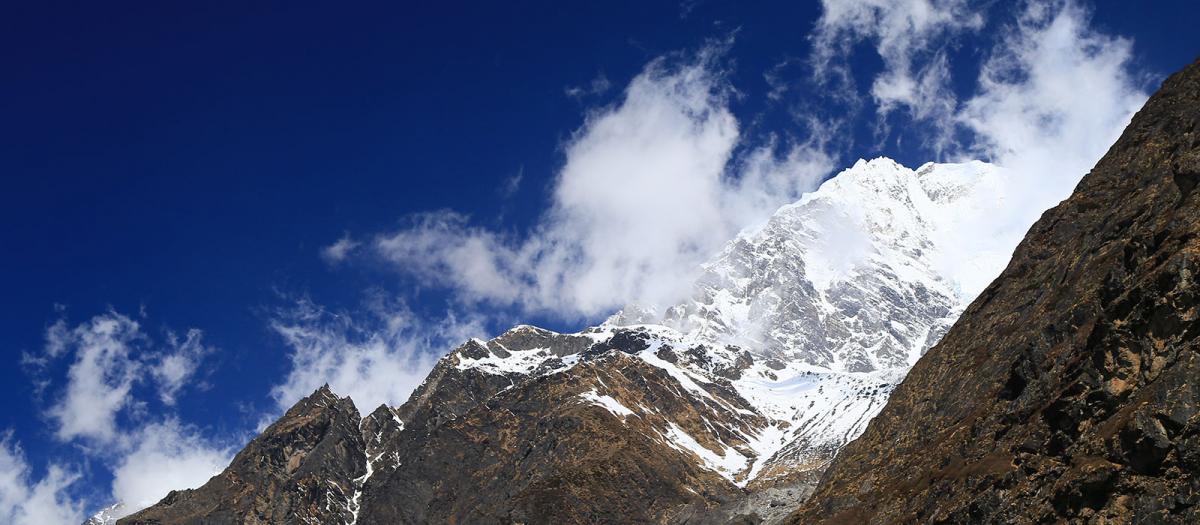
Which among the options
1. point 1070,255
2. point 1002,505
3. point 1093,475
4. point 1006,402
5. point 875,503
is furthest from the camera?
point 1070,255

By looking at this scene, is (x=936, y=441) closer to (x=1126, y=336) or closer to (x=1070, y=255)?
(x=1070, y=255)

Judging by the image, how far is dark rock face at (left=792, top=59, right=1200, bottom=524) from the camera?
158ft

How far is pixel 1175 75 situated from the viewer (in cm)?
10500

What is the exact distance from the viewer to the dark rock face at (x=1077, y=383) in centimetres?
4822

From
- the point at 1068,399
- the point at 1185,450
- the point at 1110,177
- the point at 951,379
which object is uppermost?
the point at 1110,177

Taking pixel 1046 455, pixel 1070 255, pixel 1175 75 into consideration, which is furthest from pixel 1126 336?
pixel 1175 75

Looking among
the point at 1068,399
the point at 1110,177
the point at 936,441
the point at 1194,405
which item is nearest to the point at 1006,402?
the point at 936,441

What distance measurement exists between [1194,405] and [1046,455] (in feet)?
41.7

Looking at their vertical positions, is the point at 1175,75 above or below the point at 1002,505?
above

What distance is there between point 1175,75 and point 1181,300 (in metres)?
62.7

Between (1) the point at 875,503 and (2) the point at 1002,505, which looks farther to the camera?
(1) the point at 875,503

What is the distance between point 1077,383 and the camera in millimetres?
59781

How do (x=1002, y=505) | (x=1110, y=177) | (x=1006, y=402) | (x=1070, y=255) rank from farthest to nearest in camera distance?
(x=1110, y=177) → (x=1070, y=255) → (x=1006, y=402) → (x=1002, y=505)

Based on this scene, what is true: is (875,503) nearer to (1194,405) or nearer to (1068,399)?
(1068,399)
